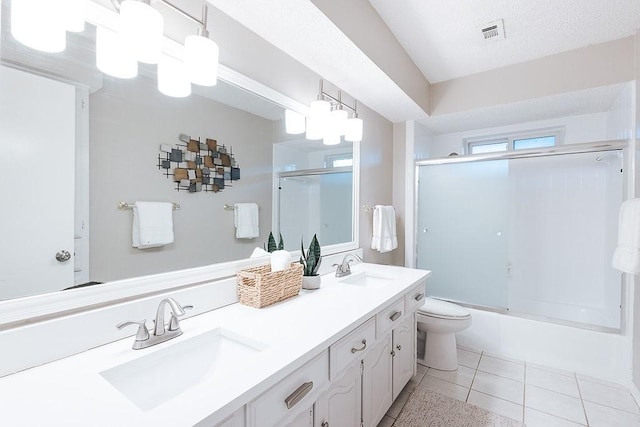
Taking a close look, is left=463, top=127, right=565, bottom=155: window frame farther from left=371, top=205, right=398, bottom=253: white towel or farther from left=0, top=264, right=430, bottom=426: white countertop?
left=0, top=264, right=430, bottom=426: white countertop

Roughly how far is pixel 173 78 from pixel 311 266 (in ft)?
3.57

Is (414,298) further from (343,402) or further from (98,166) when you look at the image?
(98,166)

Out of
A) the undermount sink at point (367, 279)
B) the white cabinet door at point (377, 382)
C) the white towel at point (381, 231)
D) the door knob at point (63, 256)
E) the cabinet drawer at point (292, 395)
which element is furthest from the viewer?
the white towel at point (381, 231)

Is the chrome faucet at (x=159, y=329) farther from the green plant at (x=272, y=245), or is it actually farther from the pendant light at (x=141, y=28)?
the pendant light at (x=141, y=28)

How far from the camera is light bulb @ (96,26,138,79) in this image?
3.03 feet

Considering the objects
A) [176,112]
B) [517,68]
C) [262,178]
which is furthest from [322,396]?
[517,68]

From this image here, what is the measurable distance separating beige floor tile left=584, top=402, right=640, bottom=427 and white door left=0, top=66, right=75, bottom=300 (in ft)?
8.62

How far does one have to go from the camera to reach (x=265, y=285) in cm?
124

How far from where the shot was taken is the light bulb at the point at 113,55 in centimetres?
92

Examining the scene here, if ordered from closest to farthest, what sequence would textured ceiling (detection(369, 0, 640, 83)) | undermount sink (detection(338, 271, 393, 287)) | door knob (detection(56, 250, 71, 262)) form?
1. door knob (detection(56, 250, 71, 262))
2. textured ceiling (detection(369, 0, 640, 83))
3. undermount sink (detection(338, 271, 393, 287))

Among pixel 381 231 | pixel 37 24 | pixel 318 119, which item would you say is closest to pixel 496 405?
pixel 381 231

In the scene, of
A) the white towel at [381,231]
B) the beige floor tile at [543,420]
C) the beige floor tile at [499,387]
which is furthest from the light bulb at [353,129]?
the beige floor tile at [543,420]

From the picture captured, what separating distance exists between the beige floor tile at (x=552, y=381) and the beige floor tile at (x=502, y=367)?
55 millimetres

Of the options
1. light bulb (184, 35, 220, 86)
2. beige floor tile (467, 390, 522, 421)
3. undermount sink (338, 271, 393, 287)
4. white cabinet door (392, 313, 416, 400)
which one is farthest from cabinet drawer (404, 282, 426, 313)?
light bulb (184, 35, 220, 86)
